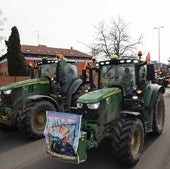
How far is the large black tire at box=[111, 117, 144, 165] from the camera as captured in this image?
6590 mm

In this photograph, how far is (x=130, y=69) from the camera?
8.17m

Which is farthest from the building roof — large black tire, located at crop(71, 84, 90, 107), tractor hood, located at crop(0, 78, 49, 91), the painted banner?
the painted banner

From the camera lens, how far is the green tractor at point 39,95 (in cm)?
953

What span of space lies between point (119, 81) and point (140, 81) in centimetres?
54

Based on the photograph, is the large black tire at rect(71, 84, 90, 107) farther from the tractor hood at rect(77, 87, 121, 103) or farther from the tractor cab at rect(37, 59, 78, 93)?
the tractor hood at rect(77, 87, 121, 103)

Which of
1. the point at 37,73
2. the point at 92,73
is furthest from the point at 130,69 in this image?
the point at 37,73

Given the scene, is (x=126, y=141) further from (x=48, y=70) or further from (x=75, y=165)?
(x=48, y=70)

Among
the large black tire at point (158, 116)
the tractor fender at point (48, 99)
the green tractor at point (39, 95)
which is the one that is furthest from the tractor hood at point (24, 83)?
the large black tire at point (158, 116)

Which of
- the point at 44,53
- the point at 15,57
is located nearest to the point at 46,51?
the point at 44,53

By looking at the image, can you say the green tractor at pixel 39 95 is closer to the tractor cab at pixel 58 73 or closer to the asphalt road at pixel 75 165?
the tractor cab at pixel 58 73

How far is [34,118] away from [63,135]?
3.44 meters

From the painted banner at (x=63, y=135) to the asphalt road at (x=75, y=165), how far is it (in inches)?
28.4

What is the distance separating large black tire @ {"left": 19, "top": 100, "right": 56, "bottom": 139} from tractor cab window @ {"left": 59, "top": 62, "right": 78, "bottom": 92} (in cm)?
134

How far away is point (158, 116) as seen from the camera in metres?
9.67
